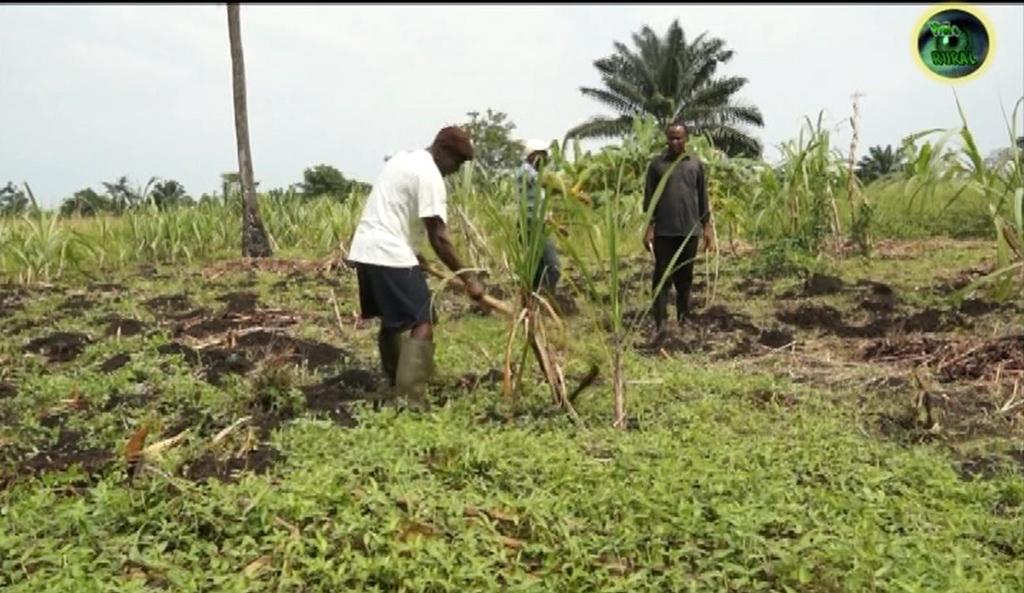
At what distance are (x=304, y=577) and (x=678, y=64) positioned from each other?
1055 inches

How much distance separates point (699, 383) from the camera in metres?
4.49

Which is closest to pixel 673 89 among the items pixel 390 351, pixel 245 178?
pixel 245 178

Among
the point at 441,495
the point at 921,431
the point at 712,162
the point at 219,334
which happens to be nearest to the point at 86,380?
the point at 219,334

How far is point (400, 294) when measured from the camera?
162 inches

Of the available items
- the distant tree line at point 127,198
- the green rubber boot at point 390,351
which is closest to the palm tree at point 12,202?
the distant tree line at point 127,198

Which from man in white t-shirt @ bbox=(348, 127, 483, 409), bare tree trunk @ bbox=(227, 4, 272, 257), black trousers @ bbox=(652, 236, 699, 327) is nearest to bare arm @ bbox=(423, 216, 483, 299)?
man in white t-shirt @ bbox=(348, 127, 483, 409)

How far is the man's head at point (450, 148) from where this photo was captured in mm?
4105

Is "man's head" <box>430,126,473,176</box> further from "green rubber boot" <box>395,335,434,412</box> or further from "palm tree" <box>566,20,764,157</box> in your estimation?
"palm tree" <box>566,20,764,157</box>

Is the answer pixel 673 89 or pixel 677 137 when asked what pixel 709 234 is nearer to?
pixel 677 137

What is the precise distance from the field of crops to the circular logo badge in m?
1.04

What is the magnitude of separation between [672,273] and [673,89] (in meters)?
23.8

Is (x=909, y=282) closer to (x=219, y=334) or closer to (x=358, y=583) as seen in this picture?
(x=219, y=334)

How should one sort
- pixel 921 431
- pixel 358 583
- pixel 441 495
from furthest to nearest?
pixel 921 431
pixel 441 495
pixel 358 583

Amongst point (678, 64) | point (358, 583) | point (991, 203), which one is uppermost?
point (678, 64)
